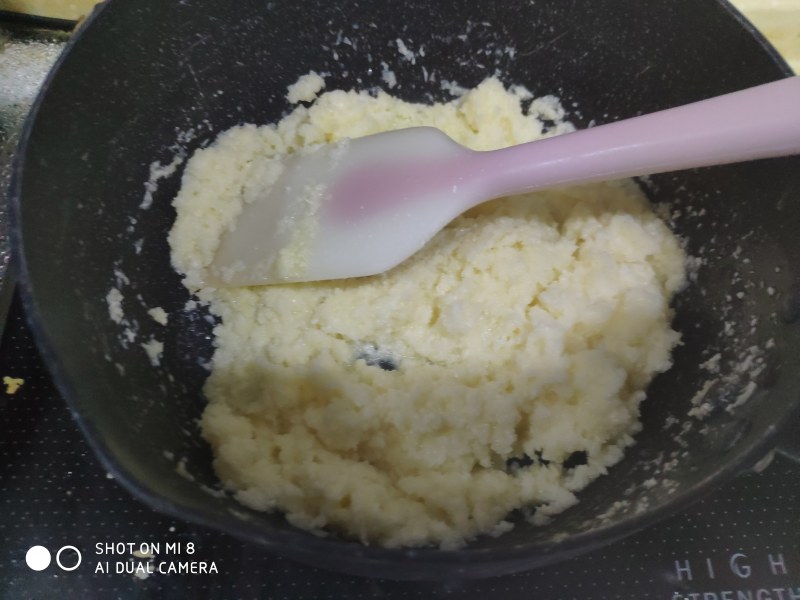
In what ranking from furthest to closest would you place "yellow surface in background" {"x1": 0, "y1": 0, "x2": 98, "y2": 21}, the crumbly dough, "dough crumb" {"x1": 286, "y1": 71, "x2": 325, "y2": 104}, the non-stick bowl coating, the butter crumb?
"yellow surface in background" {"x1": 0, "y1": 0, "x2": 98, "y2": 21} → "dough crumb" {"x1": 286, "y1": 71, "x2": 325, "y2": 104} → the butter crumb → the crumbly dough → the non-stick bowl coating

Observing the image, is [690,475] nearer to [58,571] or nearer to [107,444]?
[107,444]

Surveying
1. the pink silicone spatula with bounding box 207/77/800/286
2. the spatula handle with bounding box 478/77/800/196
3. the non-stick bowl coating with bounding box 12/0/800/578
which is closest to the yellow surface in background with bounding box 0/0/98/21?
the non-stick bowl coating with bounding box 12/0/800/578

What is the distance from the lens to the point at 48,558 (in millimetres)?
865

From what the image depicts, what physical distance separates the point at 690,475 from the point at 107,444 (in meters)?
0.69

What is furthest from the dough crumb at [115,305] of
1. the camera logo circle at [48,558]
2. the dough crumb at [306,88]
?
the dough crumb at [306,88]

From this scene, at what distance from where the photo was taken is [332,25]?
112 cm

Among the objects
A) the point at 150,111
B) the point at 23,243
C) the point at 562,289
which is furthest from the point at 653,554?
the point at 150,111

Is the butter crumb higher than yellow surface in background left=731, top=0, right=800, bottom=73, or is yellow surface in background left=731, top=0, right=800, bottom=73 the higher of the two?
yellow surface in background left=731, top=0, right=800, bottom=73

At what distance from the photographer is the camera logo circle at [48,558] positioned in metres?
0.86

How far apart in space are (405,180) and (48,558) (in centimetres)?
77

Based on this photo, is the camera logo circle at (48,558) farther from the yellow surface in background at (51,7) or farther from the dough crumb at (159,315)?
the yellow surface in background at (51,7)

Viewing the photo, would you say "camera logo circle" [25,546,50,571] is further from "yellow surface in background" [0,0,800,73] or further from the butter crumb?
"yellow surface in background" [0,0,800,73]

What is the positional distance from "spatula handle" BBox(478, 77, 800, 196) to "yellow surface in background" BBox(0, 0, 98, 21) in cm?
98

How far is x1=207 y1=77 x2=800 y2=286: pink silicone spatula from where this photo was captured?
0.81m
